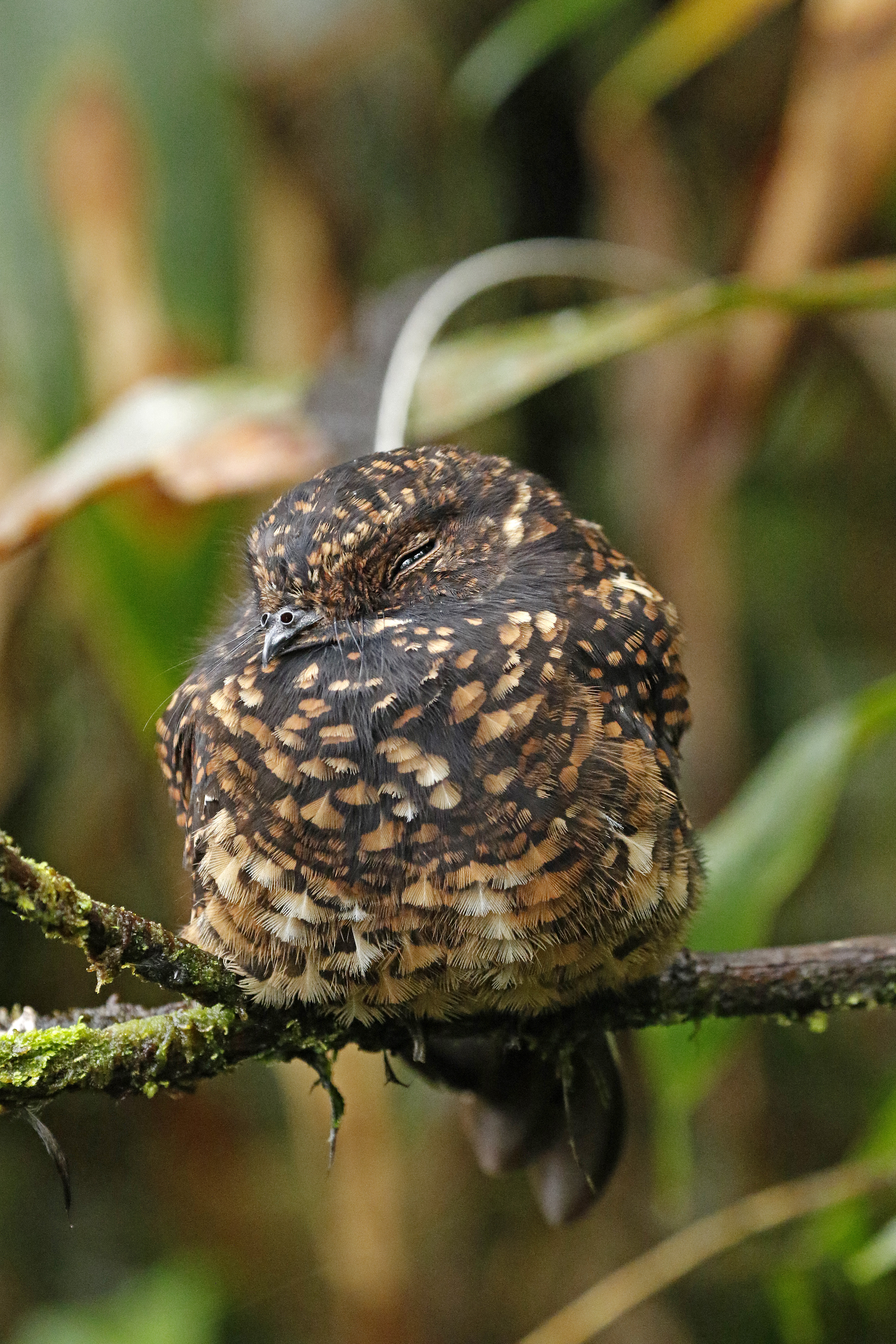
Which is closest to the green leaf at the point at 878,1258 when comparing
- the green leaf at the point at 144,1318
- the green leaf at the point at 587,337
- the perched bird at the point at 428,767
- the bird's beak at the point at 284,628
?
the perched bird at the point at 428,767

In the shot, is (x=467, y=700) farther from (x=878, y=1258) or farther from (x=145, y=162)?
(x=145, y=162)

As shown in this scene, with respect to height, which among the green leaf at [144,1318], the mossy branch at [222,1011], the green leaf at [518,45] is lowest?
the green leaf at [144,1318]

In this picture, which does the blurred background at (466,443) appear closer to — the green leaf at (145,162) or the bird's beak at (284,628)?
the green leaf at (145,162)

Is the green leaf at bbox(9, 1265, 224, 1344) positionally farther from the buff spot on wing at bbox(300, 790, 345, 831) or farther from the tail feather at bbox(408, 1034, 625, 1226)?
the buff spot on wing at bbox(300, 790, 345, 831)

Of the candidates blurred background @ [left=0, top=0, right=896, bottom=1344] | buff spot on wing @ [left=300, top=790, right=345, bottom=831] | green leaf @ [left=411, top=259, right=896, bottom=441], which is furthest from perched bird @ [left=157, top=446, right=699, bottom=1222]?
blurred background @ [left=0, top=0, right=896, bottom=1344]

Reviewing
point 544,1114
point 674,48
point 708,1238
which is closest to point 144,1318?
point 708,1238

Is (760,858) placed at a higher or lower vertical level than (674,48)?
lower

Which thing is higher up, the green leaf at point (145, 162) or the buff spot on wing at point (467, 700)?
the green leaf at point (145, 162)
